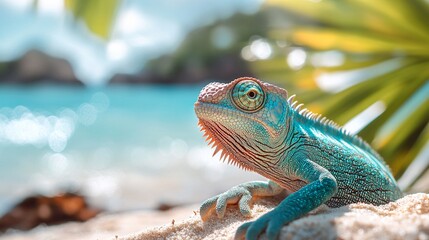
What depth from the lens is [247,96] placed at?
6.57 ft

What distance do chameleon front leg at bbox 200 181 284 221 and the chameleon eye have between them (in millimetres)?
377

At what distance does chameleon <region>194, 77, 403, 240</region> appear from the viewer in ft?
6.59

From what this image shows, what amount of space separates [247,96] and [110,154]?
42.6 ft

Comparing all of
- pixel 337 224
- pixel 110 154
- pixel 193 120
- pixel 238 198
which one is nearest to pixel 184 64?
pixel 193 120

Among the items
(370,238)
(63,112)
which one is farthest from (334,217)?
(63,112)

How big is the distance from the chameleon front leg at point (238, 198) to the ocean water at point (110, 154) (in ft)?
12.9

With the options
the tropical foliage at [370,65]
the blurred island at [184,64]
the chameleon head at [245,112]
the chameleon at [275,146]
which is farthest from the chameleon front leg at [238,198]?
the blurred island at [184,64]

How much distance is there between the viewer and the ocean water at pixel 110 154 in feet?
29.6

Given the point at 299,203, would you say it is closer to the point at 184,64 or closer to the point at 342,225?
the point at 342,225

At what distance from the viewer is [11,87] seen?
127 feet

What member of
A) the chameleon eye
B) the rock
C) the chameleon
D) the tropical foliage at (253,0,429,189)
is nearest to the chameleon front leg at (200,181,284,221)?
the chameleon

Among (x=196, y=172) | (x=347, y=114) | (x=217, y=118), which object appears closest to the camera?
(x=217, y=118)

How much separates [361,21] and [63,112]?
24869 mm

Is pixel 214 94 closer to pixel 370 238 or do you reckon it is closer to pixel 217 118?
pixel 217 118
